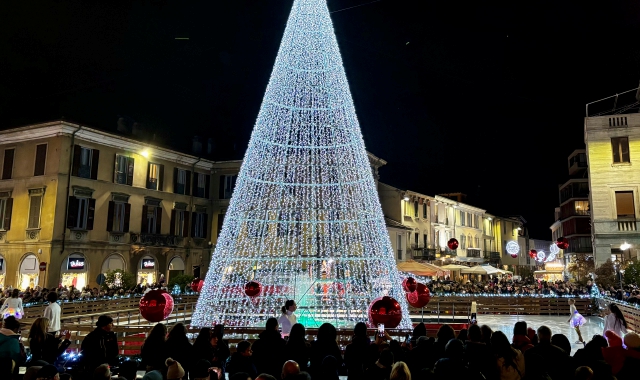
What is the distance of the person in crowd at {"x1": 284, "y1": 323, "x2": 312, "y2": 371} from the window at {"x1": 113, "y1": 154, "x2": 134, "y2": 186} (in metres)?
30.5

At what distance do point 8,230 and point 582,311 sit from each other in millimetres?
33234

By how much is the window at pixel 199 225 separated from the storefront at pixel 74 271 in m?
11.1

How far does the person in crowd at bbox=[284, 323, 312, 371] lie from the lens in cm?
693

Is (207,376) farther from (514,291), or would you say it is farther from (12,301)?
(514,291)

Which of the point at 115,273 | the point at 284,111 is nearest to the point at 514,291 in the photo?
the point at 284,111

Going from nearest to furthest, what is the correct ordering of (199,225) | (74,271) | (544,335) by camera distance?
(544,335) → (74,271) → (199,225)

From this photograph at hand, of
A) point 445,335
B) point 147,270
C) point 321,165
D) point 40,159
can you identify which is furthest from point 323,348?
point 147,270

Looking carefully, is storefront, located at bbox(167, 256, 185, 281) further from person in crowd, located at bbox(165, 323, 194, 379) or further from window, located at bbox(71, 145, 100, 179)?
person in crowd, located at bbox(165, 323, 194, 379)

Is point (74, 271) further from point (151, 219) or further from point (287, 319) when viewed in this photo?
point (287, 319)

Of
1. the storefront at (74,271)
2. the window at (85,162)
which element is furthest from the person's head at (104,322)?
the window at (85,162)

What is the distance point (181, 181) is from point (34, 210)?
1217 cm

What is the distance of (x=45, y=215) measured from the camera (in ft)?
98.1

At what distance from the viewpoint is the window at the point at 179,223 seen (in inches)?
1548

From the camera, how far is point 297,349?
697 cm
